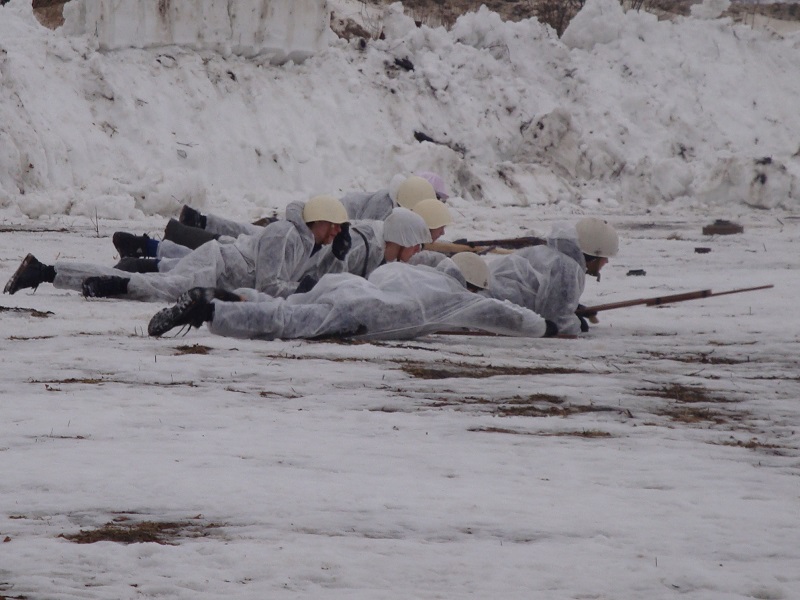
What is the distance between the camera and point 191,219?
934cm

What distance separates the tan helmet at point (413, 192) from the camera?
8.82m

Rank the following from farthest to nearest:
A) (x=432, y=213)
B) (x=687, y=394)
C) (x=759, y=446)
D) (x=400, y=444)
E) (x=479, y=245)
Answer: (x=479, y=245) → (x=432, y=213) → (x=687, y=394) → (x=759, y=446) → (x=400, y=444)

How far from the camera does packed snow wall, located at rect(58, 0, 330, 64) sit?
17.4 meters

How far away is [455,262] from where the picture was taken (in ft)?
23.4

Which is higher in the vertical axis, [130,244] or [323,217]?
[323,217]

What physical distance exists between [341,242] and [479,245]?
3.06 meters

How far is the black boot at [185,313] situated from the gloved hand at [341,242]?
1.45 m

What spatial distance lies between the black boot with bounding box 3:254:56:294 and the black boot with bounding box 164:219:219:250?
1361 mm

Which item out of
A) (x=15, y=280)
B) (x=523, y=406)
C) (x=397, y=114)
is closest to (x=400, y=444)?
(x=523, y=406)

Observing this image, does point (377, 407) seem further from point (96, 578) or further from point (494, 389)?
point (96, 578)

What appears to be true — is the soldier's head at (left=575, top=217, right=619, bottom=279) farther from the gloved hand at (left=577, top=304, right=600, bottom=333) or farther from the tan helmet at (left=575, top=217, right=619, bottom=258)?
the gloved hand at (left=577, top=304, right=600, bottom=333)

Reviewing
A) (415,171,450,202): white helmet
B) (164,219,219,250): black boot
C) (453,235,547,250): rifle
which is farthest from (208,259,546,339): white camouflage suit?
(453,235,547,250): rifle

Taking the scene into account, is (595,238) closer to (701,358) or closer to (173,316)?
(701,358)

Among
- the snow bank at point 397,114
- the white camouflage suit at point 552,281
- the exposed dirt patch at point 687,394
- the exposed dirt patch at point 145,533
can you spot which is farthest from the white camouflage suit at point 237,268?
the snow bank at point 397,114
